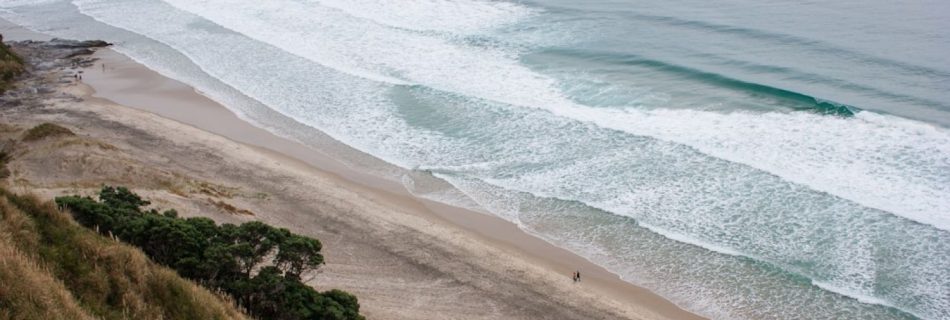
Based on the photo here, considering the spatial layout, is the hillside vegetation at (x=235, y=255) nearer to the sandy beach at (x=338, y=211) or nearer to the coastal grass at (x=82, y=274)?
the coastal grass at (x=82, y=274)

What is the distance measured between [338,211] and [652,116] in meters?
17.1

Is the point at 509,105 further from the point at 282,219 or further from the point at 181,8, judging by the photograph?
the point at 181,8

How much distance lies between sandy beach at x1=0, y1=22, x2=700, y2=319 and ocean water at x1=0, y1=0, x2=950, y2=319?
1291mm

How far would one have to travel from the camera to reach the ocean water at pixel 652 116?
27.0 meters

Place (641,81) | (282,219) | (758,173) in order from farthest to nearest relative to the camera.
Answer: (641,81) → (758,173) → (282,219)

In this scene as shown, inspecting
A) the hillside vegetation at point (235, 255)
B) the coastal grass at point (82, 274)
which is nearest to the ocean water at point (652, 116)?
the hillside vegetation at point (235, 255)

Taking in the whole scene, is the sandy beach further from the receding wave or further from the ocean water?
the receding wave

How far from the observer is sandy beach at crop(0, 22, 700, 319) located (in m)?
24.2

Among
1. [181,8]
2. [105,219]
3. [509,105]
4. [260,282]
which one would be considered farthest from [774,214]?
[181,8]

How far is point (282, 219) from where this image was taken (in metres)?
28.4

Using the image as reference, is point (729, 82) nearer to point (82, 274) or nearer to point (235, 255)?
point (235, 255)

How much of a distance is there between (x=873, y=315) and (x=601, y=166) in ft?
40.7

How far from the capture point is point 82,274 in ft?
52.4

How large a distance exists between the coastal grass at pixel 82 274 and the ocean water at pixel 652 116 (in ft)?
46.9
